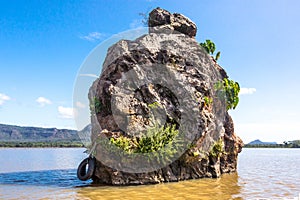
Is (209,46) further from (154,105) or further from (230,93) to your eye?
(154,105)

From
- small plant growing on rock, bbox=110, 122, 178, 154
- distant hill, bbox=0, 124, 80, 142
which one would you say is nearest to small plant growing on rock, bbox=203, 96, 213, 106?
small plant growing on rock, bbox=110, 122, 178, 154

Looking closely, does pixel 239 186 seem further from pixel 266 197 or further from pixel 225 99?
pixel 225 99

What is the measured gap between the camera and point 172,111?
1772cm

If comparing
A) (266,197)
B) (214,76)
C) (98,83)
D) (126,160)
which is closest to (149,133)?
(126,160)

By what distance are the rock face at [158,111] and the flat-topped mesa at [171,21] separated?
402mm

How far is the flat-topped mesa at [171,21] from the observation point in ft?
71.8

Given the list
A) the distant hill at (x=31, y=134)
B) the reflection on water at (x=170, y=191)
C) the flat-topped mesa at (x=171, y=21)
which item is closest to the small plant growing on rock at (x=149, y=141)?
the reflection on water at (x=170, y=191)

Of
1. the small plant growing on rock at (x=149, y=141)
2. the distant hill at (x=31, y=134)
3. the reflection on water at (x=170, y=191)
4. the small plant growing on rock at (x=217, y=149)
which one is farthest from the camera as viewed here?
the distant hill at (x=31, y=134)

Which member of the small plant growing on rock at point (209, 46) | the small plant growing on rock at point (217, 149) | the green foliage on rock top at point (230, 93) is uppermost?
the small plant growing on rock at point (209, 46)

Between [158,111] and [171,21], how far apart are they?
26.3ft

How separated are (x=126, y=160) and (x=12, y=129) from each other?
174 metres

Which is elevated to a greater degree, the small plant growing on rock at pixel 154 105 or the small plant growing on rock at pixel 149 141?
the small plant growing on rock at pixel 154 105

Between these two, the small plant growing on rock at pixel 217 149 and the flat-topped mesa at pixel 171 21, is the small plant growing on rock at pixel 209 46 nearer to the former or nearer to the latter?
the flat-topped mesa at pixel 171 21

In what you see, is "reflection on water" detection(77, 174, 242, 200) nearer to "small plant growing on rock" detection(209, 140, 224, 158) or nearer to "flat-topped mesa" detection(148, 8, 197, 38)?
"small plant growing on rock" detection(209, 140, 224, 158)
